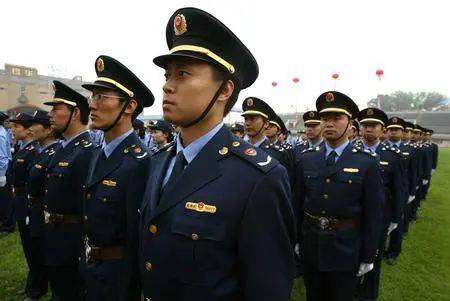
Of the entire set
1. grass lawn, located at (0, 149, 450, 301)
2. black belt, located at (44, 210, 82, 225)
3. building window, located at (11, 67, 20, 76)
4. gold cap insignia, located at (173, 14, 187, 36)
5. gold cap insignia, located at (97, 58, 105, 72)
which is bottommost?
grass lawn, located at (0, 149, 450, 301)

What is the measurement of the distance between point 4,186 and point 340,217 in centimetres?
792

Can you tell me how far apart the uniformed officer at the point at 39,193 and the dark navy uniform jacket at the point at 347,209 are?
10.5ft

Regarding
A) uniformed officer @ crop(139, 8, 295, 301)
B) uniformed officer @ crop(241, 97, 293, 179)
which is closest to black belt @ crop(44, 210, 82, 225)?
uniformed officer @ crop(139, 8, 295, 301)

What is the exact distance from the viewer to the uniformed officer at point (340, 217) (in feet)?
12.0

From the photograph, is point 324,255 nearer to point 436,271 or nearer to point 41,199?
point 41,199

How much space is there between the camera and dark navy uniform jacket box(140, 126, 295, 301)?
167 cm

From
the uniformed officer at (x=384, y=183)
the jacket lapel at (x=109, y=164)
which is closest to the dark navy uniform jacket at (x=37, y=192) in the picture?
the jacket lapel at (x=109, y=164)

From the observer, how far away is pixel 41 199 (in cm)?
450

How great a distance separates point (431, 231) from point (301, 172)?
286 inches

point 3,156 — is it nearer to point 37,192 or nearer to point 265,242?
point 37,192

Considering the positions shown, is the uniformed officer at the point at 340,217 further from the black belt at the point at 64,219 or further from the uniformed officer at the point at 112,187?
the black belt at the point at 64,219

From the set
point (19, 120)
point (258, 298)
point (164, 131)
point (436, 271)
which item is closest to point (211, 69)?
point (258, 298)

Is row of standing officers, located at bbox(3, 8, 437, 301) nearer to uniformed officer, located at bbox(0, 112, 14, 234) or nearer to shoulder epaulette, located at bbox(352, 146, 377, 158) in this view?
shoulder epaulette, located at bbox(352, 146, 377, 158)

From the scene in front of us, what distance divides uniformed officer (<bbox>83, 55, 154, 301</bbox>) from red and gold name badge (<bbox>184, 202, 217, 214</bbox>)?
35.3 inches
